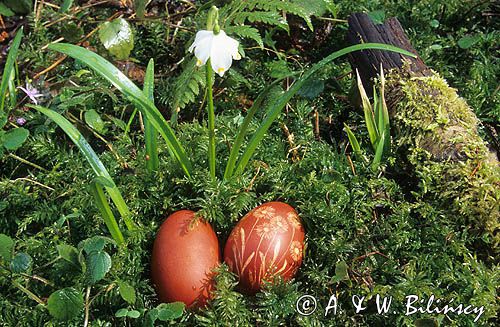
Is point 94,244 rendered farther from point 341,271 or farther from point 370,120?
point 370,120

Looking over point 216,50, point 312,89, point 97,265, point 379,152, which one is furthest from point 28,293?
point 312,89

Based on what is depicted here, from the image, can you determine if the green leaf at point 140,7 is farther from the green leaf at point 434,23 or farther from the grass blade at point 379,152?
the green leaf at point 434,23

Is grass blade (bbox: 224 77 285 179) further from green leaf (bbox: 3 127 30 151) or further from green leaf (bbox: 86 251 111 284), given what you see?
green leaf (bbox: 3 127 30 151)

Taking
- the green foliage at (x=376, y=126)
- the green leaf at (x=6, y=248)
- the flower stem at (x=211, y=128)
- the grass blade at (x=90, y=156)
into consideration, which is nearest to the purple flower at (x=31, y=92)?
the grass blade at (x=90, y=156)

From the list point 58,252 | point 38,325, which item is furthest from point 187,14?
point 38,325

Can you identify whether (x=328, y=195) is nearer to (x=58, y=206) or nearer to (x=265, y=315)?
(x=265, y=315)

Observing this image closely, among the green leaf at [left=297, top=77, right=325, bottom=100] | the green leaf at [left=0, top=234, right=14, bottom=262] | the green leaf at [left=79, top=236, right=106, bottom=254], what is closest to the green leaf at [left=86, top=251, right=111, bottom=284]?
the green leaf at [left=79, top=236, right=106, bottom=254]

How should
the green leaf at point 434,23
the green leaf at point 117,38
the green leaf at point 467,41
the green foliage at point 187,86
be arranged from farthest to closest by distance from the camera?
the green leaf at point 434,23, the green leaf at point 467,41, the green leaf at point 117,38, the green foliage at point 187,86
